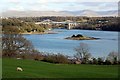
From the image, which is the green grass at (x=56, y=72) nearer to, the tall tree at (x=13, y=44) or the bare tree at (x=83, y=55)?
the bare tree at (x=83, y=55)

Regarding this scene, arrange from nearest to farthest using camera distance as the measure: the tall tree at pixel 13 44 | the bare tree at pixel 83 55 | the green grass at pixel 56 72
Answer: the green grass at pixel 56 72 → the bare tree at pixel 83 55 → the tall tree at pixel 13 44

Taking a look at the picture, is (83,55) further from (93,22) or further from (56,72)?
(93,22)

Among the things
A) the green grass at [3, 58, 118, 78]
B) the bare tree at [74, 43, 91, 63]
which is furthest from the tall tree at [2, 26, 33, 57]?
the green grass at [3, 58, 118, 78]

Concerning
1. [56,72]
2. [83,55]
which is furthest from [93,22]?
[56,72]

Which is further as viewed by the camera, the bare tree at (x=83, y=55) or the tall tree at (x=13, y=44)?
the tall tree at (x=13, y=44)

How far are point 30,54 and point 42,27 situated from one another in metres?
7.84

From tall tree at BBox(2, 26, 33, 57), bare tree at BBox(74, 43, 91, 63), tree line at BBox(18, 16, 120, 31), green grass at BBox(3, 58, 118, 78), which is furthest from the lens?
tree line at BBox(18, 16, 120, 31)

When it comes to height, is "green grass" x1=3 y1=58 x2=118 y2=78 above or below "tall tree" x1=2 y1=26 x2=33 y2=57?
below

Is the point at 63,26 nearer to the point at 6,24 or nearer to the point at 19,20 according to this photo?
the point at 19,20

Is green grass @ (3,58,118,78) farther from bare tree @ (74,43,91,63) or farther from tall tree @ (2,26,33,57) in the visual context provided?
tall tree @ (2,26,33,57)

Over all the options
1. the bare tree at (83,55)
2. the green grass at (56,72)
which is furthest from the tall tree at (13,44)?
the green grass at (56,72)

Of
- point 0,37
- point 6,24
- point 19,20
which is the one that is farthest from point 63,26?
point 0,37

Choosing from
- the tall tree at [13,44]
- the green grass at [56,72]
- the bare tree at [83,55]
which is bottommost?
the bare tree at [83,55]

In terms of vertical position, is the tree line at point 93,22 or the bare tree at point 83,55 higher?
the tree line at point 93,22
